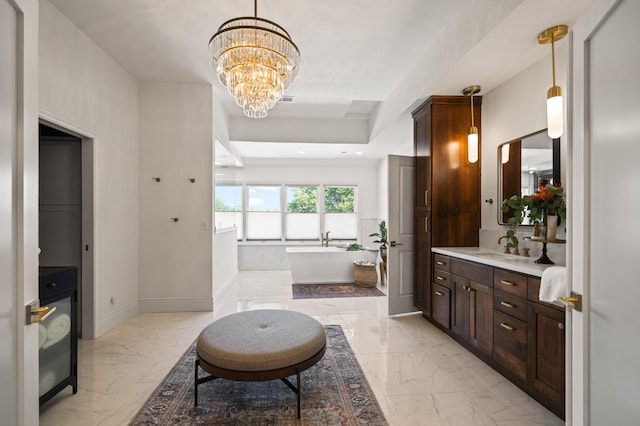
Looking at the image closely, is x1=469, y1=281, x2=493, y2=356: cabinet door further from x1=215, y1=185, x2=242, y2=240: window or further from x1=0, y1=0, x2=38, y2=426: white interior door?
x1=215, y1=185, x2=242, y2=240: window

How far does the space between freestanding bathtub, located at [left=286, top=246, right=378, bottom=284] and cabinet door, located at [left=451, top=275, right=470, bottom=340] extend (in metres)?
2.85

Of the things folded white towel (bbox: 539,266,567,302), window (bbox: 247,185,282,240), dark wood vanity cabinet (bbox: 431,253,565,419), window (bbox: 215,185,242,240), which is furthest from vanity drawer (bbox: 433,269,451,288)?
window (bbox: 247,185,282,240)

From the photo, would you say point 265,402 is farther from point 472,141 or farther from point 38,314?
point 472,141

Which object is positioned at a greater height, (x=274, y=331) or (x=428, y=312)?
(x=274, y=331)

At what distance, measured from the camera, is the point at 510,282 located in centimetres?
245

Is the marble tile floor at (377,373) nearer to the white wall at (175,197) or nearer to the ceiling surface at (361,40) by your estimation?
the white wall at (175,197)

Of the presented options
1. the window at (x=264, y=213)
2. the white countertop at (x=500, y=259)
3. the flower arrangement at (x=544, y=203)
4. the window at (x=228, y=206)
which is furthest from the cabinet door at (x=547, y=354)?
the window at (x=264, y=213)

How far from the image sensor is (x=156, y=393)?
2.30m

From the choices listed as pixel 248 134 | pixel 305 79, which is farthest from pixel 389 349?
pixel 248 134

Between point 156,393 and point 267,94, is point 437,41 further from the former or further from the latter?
point 156,393

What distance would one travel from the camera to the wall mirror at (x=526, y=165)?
2707 millimetres

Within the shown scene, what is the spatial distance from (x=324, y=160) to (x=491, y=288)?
17.8ft

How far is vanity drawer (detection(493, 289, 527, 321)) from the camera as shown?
2316mm

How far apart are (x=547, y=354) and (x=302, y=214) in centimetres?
602
